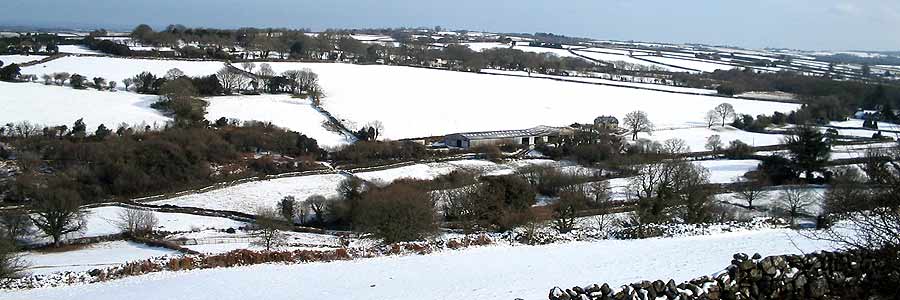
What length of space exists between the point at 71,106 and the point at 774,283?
155 ft

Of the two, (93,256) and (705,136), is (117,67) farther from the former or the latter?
(705,136)

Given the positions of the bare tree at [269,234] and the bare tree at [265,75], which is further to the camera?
the bare tree at [265,75]

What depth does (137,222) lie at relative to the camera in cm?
2358

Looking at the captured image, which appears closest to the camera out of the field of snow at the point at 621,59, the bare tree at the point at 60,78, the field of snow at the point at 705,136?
the field of snow at the point at 705,136

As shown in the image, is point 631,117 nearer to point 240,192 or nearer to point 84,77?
point 240,192

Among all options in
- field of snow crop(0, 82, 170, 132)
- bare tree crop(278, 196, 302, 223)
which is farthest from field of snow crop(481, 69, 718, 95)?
bare tree crop(278, 196, 302, 223)

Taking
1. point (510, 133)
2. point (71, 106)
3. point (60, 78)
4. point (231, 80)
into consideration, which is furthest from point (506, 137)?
point (60, 78)

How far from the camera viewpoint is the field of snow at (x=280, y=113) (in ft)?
145

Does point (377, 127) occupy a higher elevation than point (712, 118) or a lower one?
lower

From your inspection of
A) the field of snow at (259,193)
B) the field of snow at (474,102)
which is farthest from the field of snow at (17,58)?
the field of snow at (259,193)

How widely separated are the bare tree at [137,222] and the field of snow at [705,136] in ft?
109

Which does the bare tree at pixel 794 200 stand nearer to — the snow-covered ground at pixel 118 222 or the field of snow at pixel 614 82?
the snow-covered ground at pixel 118 222

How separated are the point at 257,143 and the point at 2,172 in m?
12.6

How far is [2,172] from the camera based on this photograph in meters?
31.2
